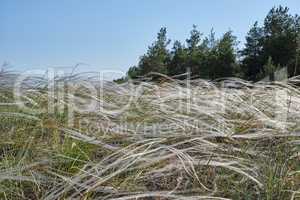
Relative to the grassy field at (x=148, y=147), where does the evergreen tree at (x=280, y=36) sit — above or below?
above

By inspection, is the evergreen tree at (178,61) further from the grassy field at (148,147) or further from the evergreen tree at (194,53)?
the grassy field at (148,147)

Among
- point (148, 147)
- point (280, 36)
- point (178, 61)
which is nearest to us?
point (148, 147)

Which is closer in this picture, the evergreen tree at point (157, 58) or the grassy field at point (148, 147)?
the grassy field at point (148, 147)

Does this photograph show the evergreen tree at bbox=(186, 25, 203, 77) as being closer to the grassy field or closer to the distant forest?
the distant forest

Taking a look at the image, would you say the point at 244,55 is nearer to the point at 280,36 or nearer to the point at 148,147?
the point at 280,36

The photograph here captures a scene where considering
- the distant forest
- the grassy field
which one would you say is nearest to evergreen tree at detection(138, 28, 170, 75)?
the distant forest

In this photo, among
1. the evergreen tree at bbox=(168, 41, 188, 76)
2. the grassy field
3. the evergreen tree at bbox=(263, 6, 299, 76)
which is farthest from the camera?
the evergreen tree at bbox=(168, 41, 188, 76)

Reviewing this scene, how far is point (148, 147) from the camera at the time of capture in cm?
126

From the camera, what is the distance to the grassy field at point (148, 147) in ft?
3.45

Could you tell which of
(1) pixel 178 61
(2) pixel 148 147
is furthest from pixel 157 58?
(2) pixel 148 147

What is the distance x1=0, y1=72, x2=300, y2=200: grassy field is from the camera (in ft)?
3.45

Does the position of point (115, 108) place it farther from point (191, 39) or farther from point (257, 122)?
point (191, 39)

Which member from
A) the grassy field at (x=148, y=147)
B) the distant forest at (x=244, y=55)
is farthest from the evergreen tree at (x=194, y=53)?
the grassy field at (x=148, y=147)

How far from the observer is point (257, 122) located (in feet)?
5.44
